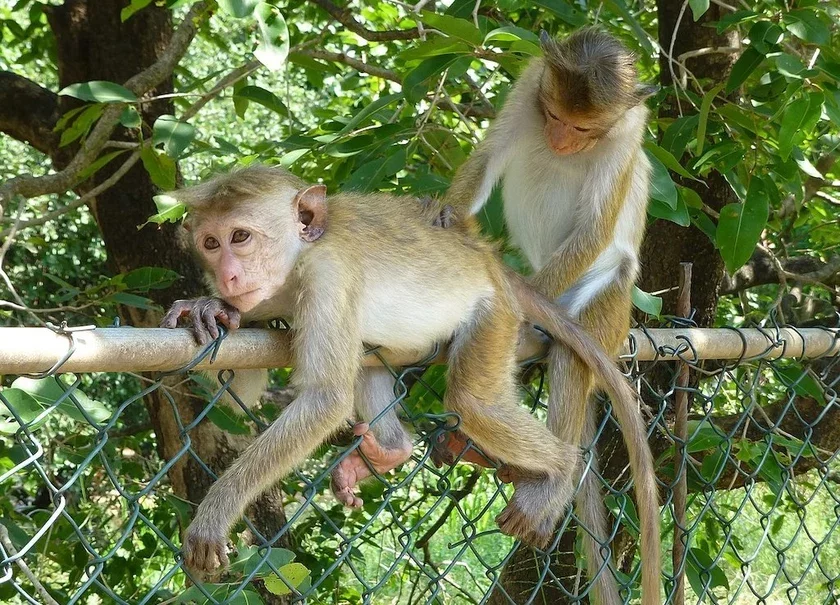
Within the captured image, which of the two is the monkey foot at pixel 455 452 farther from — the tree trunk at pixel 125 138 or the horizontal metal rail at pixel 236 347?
the tree trunk at pixel 125 138

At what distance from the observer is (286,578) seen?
2373 mm

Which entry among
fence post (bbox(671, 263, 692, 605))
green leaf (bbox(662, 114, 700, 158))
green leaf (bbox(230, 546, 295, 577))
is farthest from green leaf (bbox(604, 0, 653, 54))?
green leaf (bbox(230, 546, 295, 577))

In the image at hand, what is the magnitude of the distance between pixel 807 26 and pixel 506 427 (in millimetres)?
2025

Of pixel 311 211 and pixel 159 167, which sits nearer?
pixel 311 211

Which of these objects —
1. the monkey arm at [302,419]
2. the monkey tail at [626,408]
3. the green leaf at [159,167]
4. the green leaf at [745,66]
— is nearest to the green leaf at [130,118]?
the green leaf at [159,167]

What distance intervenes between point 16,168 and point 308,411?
902cm

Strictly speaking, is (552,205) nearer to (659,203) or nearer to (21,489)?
(659,203)

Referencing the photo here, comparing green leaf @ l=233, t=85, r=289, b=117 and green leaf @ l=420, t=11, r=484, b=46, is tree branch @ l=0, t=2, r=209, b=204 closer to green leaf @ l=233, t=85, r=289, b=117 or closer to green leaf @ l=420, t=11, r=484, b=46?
green leaf @ l=233, t=85, r=289, b=117

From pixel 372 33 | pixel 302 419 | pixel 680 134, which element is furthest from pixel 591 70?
pixel 302 419

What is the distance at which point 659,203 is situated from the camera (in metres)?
4.10

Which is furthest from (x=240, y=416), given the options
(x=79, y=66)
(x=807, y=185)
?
(x=807, y=185)

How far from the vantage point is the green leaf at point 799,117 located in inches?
140

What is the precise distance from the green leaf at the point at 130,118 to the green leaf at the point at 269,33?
1.10 meters

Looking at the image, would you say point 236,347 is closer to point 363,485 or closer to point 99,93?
point 99,93
